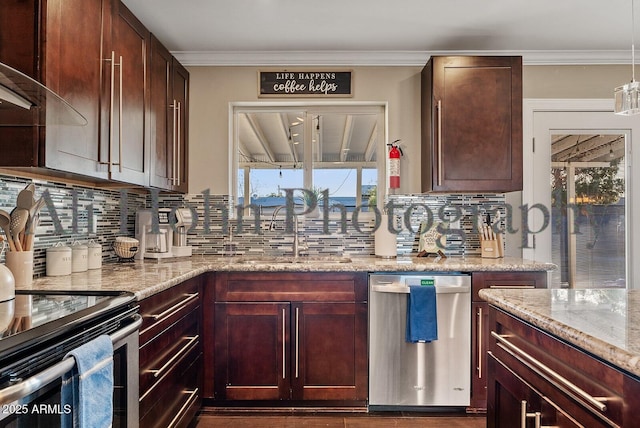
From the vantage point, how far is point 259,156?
134 inches

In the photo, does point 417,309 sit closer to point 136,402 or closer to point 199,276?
point 199,276

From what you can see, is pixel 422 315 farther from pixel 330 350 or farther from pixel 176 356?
pixel 176 356

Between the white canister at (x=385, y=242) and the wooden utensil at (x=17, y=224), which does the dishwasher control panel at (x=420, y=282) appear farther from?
the wooden utensil at (x=17, y=224)

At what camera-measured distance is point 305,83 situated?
325 centimetres

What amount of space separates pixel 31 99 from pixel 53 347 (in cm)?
76

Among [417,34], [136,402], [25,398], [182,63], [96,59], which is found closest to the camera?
[25,398]

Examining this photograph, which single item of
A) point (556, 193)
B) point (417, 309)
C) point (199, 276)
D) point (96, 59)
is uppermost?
point (96, 59)

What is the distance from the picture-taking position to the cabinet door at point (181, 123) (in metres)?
2.96

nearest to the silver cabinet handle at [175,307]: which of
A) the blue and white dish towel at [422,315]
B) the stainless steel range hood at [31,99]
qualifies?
the stainless steel range hood at [31,99]

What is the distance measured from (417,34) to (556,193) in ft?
5.30

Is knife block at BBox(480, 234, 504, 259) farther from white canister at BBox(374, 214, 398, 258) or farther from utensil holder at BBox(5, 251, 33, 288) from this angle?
utensil holder at BBox(5, 251, 33, 288)

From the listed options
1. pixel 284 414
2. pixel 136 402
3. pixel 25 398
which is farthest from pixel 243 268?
pixel 25 398

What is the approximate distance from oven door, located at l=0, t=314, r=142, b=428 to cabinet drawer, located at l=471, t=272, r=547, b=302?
6.37 feet

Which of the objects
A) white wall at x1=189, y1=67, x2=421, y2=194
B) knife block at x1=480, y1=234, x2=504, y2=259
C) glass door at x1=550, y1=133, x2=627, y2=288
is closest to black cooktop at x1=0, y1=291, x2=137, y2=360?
white wall at x1=189, y1=67, x2=421, y2=194
